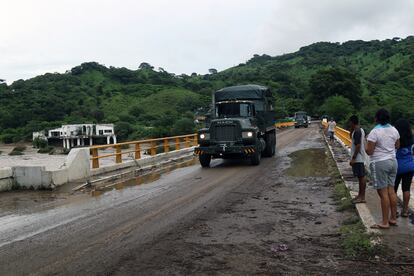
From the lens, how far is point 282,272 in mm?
5395

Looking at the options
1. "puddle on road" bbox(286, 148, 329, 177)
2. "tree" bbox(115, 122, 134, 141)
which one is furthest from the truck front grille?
"tree" bbox(115, 122, 134, 141)

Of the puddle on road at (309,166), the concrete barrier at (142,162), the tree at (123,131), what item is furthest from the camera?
the tree at (123,131)

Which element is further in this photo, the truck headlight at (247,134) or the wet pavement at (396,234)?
the truck headlight at (247,134)

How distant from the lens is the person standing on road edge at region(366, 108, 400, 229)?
7.12 metres

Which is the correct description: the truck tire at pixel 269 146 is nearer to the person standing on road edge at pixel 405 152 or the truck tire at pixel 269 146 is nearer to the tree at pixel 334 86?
the person standing on road edge at pixel 405 152

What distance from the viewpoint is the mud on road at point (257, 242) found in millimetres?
5547

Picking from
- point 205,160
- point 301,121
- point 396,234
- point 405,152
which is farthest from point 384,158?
point 301,121

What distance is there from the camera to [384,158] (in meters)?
7.14

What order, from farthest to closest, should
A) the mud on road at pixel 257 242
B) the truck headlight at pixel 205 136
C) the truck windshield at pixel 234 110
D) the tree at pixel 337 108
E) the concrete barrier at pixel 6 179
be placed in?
1. the tree at pixel 337 108
2. the truck windshield at pixel 234 110
3. the truck headlight at pixel 205 136
4. the concrete barrier at pixel 6 179
5. the mud on road at pixel 257 242

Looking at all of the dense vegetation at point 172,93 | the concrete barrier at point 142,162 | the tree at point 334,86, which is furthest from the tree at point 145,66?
the concrete barrier at point 142,162

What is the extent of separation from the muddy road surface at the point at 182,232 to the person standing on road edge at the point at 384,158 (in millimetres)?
949

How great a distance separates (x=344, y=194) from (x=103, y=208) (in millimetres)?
5265

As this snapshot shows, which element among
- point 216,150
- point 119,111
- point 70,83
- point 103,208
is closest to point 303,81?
point 119,111

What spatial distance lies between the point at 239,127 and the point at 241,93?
3.07m
